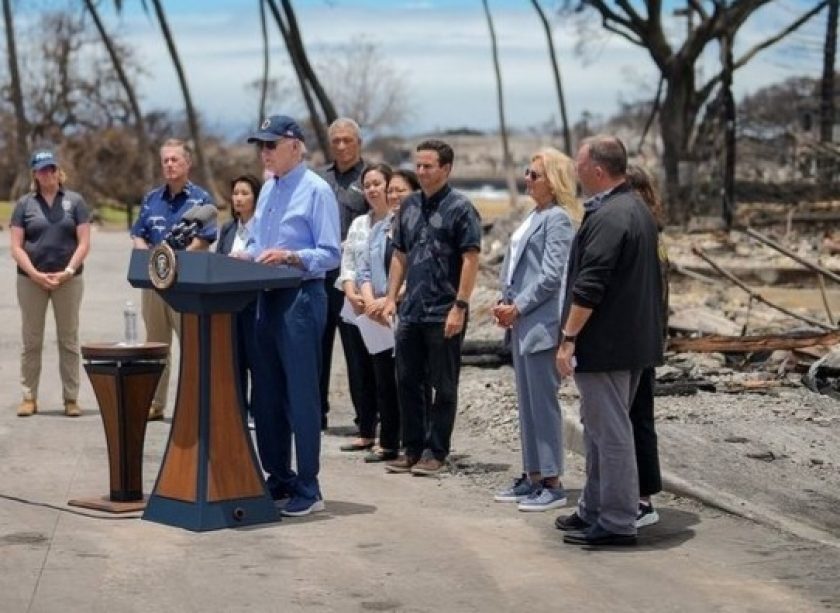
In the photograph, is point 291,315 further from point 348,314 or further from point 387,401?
point 348,314

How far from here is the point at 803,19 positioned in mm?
46312

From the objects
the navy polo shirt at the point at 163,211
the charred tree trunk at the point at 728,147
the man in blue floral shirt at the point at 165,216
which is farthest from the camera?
the charred tree trunk at the point at 728,147

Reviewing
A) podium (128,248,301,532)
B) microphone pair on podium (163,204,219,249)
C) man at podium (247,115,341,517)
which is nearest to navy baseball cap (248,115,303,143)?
man at podium (247,115,341,517)

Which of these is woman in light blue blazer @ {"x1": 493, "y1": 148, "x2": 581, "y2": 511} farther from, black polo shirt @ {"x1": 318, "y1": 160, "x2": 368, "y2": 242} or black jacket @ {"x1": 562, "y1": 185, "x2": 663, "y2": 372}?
black polo shirt @ {"x1": 318, "y1": 160, "x2": 368, "y2": 242}

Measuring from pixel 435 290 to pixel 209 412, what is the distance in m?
2.13

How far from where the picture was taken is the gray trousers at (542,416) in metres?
10.6

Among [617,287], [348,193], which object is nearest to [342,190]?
[348,193]

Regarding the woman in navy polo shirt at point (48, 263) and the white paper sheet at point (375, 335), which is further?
the woman in navy polo shirt at point (48, 263)

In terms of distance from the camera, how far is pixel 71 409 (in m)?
14.4

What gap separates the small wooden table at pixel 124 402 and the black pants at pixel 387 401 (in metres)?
2.32

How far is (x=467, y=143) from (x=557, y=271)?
488 feet

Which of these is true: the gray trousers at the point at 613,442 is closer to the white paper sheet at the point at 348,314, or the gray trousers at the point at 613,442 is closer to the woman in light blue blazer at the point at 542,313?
the woman in light blue blazer at the point at 542,313

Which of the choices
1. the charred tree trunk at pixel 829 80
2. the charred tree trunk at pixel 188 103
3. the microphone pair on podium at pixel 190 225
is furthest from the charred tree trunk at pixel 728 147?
the microphone pair on podium at pixel 190 225

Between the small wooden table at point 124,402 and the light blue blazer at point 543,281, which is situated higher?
the light blue blazer at point 543,281
